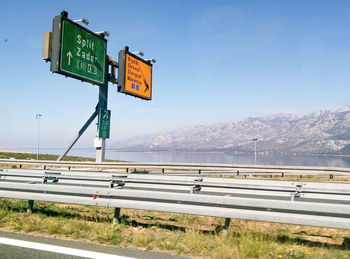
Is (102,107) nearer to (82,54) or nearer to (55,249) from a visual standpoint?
(82,54)

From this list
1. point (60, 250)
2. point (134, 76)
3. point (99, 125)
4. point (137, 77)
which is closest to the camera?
point (60, 250)

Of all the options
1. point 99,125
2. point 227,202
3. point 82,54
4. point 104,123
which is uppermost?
point 82,54

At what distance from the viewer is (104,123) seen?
19906 millimetres

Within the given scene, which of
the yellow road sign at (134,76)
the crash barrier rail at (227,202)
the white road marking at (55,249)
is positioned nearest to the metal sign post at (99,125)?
the yellow road sign at (134,76)

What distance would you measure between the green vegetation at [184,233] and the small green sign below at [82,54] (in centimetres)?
1186

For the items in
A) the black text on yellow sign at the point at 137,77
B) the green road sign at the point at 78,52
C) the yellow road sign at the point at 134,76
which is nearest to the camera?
the green road sign at the point at 78,52

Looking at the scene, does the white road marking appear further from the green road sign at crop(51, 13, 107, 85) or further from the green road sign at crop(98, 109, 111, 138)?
the green road sign at crop(98, 109, 111, 138)

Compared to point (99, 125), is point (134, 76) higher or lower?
higher

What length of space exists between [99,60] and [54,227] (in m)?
16.4

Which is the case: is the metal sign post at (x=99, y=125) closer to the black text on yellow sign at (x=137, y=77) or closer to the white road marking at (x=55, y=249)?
the black text on yellow sign at (x=137, y=77)

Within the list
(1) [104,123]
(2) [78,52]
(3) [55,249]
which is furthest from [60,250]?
(1) [104,123]

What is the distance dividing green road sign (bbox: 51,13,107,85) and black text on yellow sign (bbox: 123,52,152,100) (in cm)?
232

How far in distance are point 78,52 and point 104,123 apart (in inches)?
188

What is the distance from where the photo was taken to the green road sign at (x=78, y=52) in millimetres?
16641
